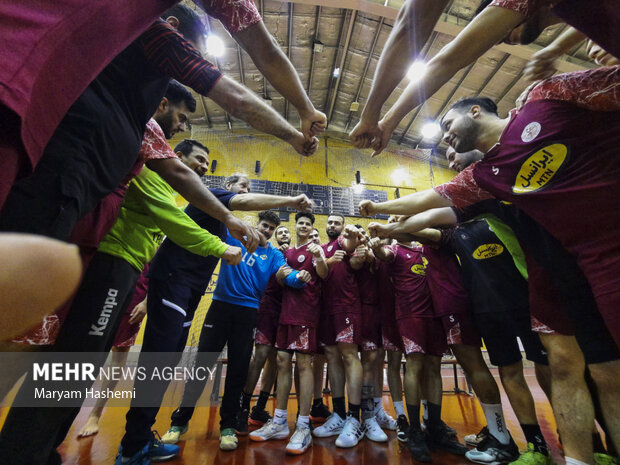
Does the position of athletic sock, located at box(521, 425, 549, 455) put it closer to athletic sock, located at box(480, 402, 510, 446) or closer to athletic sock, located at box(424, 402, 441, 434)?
athletic sock, located at box(480, 402, 510, 446)

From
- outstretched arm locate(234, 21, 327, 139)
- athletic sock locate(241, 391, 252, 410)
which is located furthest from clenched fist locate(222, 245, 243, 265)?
athletic sock locate(241, 391, 252, 410)

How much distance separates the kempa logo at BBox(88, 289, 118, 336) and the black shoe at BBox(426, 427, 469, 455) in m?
2.43

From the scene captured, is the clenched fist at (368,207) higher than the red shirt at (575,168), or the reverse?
the clenched fist at (368,207)

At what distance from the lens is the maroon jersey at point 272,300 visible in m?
3.64

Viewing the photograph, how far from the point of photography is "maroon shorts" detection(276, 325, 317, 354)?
2.93 m

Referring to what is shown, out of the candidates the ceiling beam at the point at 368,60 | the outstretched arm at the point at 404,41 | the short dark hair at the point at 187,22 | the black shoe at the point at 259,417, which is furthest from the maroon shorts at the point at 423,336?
the ceiling beam at the point at 368,60

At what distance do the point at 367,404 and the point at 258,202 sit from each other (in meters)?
2.10

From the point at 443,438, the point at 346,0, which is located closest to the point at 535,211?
the point at 443,438

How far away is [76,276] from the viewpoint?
36 cm

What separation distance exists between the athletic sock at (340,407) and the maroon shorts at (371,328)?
608 millimetres

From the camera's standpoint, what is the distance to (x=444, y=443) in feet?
7.79

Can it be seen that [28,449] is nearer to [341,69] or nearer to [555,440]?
[555,440]

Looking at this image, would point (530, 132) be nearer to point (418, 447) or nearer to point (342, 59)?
point (418, 447)

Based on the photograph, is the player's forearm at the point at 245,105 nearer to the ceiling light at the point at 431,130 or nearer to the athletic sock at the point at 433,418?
the athletic sock at the point at 433,418
